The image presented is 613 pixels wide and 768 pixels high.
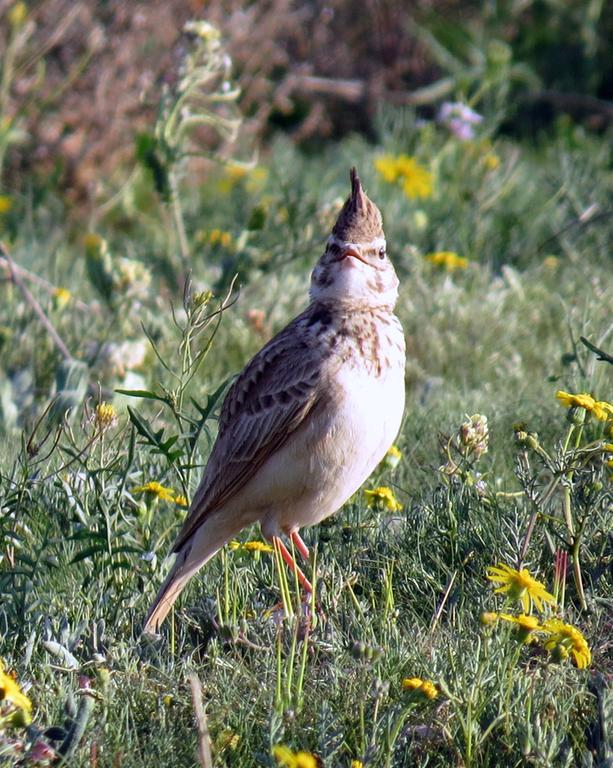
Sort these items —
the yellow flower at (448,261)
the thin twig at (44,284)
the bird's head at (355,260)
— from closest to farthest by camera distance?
1. the bird's head at (355,260)
2. the thin twig at (44,284)
3. the yellow flower at (448,261)

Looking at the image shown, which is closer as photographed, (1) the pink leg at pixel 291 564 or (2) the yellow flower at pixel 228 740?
(2) the yellow flower at pixel 228 740

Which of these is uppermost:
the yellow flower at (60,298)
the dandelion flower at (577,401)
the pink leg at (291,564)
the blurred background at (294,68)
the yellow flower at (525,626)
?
the dandelion flower at (577,401)

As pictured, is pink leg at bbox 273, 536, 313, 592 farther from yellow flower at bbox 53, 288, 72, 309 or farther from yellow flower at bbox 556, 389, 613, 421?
yellow flower at bbox 53, 288, 72, 309

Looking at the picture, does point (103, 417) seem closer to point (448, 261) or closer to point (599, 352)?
point (599, 352)

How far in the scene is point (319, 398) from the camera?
12.9 feet

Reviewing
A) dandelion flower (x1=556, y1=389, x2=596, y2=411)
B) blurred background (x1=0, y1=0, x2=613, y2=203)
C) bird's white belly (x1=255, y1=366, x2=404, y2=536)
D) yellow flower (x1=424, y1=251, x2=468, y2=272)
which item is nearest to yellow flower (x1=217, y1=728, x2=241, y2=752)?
bird's white belly (x1=255, y1=366, x2=404, y2=536)

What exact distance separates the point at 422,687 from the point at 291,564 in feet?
3.58

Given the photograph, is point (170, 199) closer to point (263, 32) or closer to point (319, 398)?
point (319, 398)

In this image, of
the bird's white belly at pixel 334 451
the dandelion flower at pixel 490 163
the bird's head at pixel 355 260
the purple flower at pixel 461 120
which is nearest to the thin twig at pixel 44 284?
the bird's head at pixel 355 260

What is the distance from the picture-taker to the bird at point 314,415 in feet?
12.8

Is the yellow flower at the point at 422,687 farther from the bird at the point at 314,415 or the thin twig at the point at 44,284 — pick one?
the thin twig at the point at 44,284

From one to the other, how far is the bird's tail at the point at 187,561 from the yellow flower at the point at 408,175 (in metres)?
4.16

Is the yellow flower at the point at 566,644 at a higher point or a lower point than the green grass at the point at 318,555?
higher

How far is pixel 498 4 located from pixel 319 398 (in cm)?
712
